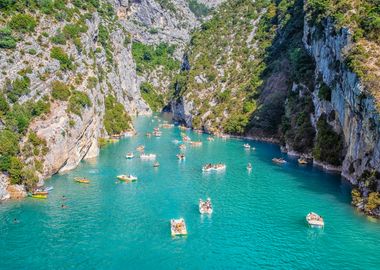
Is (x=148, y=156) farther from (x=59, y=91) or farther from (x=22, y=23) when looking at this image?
(x=22, y=23)

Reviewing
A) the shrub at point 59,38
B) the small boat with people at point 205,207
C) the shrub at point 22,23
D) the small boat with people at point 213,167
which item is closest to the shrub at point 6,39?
the shrub at point 22,23

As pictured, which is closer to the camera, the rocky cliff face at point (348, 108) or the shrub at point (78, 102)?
the rocky cliff face at point (348, 108)

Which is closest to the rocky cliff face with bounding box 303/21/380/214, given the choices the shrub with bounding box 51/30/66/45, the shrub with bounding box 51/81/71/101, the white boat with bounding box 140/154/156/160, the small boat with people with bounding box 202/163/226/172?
the small boat with people with bounding box 202/163/226/172

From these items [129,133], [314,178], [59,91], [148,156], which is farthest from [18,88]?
[129,133]

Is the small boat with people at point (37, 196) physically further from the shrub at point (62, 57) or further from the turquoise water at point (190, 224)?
the shrub at point (62, 57)

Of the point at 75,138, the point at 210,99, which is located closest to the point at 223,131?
the point at 210,99

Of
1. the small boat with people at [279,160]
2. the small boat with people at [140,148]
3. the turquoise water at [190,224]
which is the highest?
the small boat with people at [279,160]

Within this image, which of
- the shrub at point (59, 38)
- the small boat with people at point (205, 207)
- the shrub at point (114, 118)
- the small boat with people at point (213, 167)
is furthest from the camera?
the shrub at point (114, 118)
